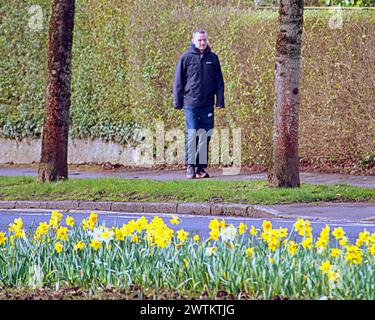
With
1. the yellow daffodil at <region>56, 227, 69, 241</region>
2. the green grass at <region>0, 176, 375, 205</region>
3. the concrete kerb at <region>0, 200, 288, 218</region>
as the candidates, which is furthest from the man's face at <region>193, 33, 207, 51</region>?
the yellow daffodil at <region>56, 227, 69, 241</region>

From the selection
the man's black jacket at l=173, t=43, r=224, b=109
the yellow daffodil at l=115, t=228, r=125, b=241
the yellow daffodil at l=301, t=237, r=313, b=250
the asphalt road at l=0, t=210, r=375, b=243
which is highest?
the man's black jacket at l=173, t=43, r=224, b=109

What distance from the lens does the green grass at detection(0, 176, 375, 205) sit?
14000 mm

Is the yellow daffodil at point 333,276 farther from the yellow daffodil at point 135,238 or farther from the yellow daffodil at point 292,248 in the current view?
the yellow daffodil at point 135,238

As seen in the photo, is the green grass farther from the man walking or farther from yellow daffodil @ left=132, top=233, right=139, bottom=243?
yellow daffodil @ left=132, top=233, right=139, bottom=243

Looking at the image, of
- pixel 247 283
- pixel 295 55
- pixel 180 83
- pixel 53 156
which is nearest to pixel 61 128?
pixel 53 156

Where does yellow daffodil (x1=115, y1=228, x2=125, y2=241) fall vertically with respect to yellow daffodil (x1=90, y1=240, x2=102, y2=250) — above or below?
above

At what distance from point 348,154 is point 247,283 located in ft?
35.6

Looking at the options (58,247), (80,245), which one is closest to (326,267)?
(80,245)

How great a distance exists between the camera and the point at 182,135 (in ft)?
63.3

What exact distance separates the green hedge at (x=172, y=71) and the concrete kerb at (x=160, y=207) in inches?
172

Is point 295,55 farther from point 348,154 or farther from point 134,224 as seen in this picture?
point 134,224

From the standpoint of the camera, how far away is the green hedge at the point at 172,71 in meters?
17.4

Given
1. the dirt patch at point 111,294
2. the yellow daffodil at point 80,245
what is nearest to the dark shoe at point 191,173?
the yellow daffodil at point 80,245

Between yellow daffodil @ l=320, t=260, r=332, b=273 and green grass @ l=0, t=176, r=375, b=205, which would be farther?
green grass @ l=0, t=176, r=375, b=205
